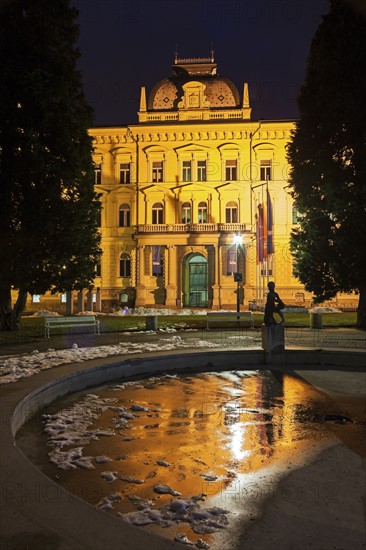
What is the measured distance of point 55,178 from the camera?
20.0 meters

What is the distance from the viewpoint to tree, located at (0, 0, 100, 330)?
19359mm

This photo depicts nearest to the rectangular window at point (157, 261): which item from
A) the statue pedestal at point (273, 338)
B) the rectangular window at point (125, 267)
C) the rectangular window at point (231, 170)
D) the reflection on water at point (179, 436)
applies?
the rectangular window at point (125, 267)

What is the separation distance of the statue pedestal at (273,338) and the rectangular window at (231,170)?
1383 inches

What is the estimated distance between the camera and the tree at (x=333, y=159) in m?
20.8

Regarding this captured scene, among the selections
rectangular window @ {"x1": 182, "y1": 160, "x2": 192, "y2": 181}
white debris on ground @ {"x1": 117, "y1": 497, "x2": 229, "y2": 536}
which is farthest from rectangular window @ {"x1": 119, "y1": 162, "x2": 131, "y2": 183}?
white debris on ground @ {"x1": 117, "y1": 497, "x2": 229, "y2": 536}

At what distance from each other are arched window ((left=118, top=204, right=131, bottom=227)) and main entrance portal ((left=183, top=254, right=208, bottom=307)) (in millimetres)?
7076

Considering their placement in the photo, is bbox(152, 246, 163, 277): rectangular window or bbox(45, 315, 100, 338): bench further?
bbox(152, 246, 163, 277): rectangular window

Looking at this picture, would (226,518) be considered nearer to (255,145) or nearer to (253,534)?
(253,534)

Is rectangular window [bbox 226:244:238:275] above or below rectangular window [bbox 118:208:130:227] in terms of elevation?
below

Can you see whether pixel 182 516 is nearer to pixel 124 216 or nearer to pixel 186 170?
pixel 186 170

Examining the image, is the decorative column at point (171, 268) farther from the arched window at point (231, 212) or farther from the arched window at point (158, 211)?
the arched window at point (231, 212)

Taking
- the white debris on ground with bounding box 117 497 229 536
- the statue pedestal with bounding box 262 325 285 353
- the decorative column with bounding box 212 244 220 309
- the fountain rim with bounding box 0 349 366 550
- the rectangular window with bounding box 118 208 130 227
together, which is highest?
the rectangular window with bounding box 118 208 130 227

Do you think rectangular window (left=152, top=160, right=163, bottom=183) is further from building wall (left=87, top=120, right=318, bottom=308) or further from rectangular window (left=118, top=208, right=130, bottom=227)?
rectangular window (left=118, top=208, right=130, bottom=227)

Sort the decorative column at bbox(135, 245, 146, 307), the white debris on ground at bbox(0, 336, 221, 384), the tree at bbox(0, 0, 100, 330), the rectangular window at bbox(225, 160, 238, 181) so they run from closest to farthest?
the white debris on ground at bbox(0, 336, 221, 384)
the tree at bbox(0, 0, 100, 330)
the decorative column at bbox(135, 245, 146, 307)
the rectangular window at bbox(225, 160, 238, 181)
